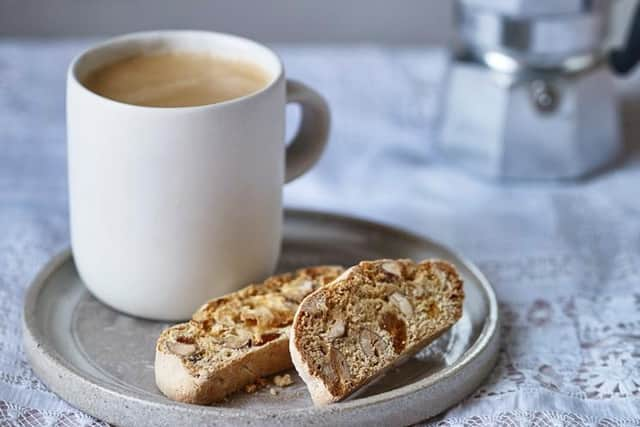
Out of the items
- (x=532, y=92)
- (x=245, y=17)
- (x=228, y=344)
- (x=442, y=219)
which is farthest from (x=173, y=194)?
(x=245, y=17)

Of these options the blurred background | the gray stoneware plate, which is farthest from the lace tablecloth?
the blurred background

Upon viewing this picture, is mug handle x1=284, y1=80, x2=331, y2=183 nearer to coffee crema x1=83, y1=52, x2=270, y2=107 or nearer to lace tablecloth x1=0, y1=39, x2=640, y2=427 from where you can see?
coffee crema x1=83, y1=52, x2=270, y2=107

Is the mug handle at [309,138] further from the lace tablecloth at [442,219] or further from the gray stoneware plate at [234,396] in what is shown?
the lace tablecloth at [442,219]

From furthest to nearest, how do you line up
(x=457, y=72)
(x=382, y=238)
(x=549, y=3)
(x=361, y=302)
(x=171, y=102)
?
(x=457, y=72) → (x=549, y=3) → (x=382, y=238) → (x=171, y=102) → (x=361, y=302)

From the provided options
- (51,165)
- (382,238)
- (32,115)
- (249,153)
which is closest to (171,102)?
(249,153)

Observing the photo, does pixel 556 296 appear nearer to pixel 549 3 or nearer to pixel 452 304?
pixel 452 304

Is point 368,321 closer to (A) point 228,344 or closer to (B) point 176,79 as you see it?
(A) point 228,344

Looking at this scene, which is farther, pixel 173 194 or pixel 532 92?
pixel 532 92
